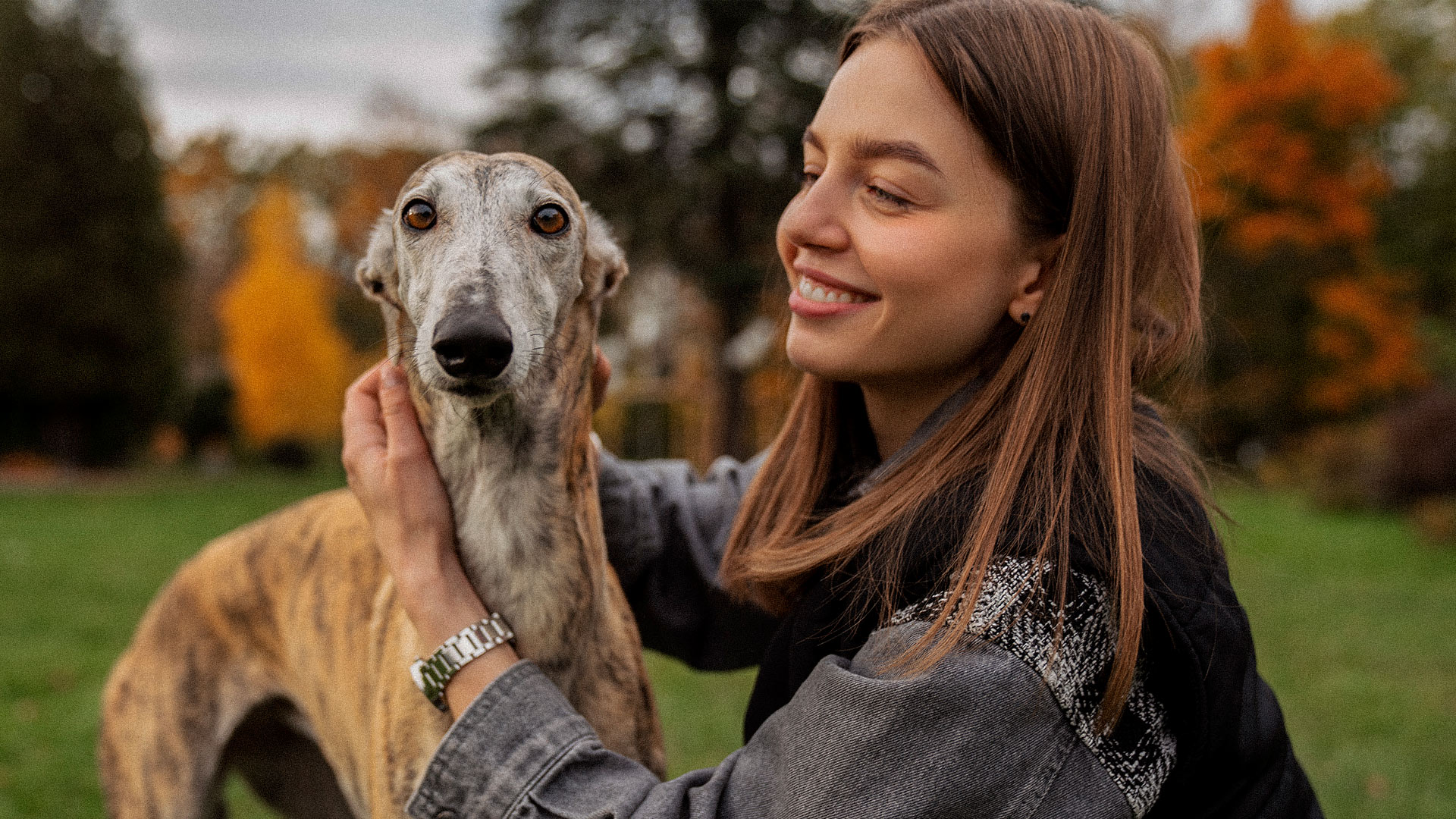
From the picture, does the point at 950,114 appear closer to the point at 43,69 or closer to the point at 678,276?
the point at 678,276

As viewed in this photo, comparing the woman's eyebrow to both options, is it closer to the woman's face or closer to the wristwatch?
the woman's face

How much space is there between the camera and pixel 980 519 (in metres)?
1.38

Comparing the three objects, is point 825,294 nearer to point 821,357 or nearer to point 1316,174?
point 821,357

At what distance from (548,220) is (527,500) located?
0.45 metres

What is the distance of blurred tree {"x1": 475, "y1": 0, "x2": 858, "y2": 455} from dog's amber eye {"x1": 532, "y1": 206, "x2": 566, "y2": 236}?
10886mm

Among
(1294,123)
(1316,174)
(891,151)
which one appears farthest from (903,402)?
(1294,123)

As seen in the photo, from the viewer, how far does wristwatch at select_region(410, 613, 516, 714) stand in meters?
1.64

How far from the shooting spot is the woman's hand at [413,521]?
166 cm

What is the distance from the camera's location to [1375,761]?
4285 mm

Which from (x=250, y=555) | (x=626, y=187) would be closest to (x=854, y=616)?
(x=250, y=555)

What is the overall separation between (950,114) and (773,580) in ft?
2.46

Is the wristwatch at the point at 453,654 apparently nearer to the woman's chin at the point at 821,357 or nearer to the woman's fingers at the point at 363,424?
the woman's fingers at the point at 363,424

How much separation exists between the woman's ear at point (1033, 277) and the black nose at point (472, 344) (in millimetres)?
753

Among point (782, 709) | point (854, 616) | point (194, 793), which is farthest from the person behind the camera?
point (194, 793)
